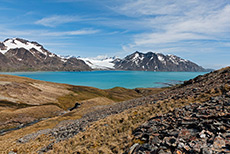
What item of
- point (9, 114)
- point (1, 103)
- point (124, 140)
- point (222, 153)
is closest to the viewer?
point (222, 153)

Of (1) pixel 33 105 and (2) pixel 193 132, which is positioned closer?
(2) pixel 193 132

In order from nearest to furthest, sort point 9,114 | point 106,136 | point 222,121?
point 222,121 → point 106,136 → point 9,114

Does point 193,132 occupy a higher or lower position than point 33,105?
higher

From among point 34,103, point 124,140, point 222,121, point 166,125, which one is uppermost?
point 222,121

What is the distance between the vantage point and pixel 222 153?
350 inches

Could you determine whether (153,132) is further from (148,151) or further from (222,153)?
(222,153)

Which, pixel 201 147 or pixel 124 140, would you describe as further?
pixel 124 140

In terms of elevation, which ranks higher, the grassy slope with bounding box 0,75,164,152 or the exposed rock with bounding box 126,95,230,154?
the exposed rock with bounding box 126,95,230,154

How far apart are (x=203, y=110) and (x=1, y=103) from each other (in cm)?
10481

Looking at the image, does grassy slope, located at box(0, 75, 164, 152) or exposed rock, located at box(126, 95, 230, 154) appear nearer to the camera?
exposed rock, located at box(126, 95, 230, 154)

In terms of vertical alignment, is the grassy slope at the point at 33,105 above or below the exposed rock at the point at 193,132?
below

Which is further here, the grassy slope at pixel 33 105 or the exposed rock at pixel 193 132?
the grassy slope at pixel 33 105

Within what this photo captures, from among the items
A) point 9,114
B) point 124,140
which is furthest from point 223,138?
point 9,114

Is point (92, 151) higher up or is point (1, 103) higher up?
point (92, 151)
